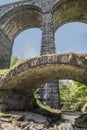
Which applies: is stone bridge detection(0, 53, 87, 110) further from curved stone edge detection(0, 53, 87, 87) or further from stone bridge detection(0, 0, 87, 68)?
stone bridge detection(0, 0, 87, 68)

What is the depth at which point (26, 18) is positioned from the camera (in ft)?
66.3

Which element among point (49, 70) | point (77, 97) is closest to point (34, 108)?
point (49, 70)

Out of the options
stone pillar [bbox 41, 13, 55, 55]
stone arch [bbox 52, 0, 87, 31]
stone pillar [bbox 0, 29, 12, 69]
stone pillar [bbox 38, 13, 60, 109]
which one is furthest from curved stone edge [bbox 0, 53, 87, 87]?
stone pillar [bbox 0, 29, 12, 69]

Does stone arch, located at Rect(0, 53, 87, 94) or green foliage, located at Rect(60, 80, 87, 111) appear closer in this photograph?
stone arch, located at Rect(0, 53, 87, 94)

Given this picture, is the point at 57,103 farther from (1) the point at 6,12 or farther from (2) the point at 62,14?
(1) the point at 6,12

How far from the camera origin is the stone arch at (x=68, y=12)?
17516 millimetres

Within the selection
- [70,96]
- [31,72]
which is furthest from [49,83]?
[70,96]

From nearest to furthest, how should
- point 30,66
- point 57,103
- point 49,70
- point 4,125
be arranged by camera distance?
point 4,125 < point 30,66 < point 49,70 < point 57,103

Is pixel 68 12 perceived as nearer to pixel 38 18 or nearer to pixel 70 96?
pixel 38 18

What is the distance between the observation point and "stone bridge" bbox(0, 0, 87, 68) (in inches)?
645

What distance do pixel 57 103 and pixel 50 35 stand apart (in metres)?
5.75

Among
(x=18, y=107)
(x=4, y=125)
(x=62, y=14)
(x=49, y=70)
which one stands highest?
(x=62, y=14)

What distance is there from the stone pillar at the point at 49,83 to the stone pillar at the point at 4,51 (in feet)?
16.1

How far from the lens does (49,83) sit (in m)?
13.4
